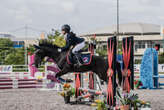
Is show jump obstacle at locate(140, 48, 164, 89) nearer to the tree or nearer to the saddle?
the saddle

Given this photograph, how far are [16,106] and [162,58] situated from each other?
3874 cm

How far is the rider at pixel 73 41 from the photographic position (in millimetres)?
8266

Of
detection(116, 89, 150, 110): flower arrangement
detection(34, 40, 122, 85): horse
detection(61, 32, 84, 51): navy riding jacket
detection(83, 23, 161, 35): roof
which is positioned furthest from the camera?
detection(83, 23, 161, 35): roof

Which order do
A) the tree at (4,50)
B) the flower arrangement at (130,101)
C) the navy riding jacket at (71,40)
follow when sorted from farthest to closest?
the tree at (4,50), the navy riding jacket at (71,40), the flower arrangement at (130,101)

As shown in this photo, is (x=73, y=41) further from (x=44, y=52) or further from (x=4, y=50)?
(x=4, y=50)

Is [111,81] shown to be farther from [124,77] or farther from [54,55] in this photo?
[54,55]

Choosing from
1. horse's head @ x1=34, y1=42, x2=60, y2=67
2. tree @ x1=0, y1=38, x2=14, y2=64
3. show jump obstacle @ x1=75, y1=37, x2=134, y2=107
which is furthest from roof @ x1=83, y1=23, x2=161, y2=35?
show jump obstacle @ x1=75, y1=37, x2=134, y2=107

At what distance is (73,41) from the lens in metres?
8.44

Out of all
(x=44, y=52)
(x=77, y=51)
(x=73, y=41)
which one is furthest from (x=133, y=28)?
(x=73, y=41)

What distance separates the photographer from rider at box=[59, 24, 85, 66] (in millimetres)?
8266

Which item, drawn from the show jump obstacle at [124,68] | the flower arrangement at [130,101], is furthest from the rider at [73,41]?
the flower arrangement at [130,101]

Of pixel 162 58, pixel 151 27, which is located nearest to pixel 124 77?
pixel 162 58

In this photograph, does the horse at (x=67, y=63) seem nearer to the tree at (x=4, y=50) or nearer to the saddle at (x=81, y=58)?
the saddle at (x=81, y=58)

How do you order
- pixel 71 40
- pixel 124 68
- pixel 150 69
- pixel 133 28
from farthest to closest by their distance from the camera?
pixel 133 28, pixel 150 69, pixel 71 40, pixel 124 68
